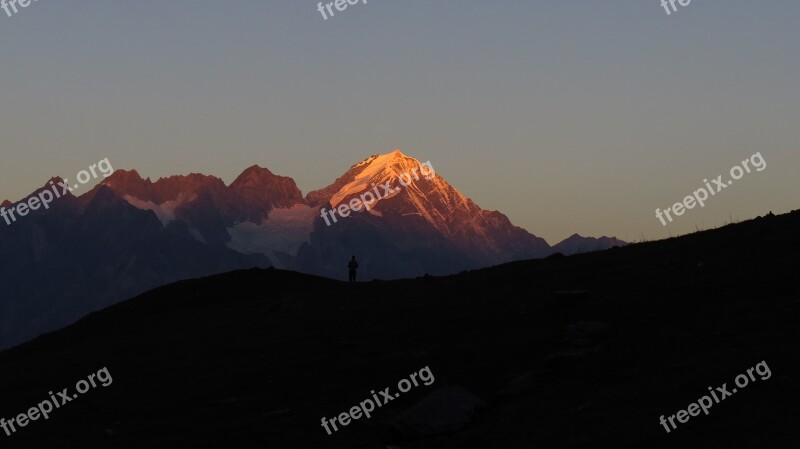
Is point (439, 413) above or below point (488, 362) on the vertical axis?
below

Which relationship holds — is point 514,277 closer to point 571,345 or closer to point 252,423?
point 571,345

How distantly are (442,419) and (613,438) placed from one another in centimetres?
603

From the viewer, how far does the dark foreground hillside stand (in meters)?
32.6

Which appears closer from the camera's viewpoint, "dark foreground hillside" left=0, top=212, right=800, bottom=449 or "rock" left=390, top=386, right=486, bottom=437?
"dark foreground hillside" left=0, top=212, right=800, bottom=449

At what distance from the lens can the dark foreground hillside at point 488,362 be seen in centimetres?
3256

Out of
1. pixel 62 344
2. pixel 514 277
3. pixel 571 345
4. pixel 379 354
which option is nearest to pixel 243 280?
pixel 62 344

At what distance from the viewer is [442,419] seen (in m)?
34.5

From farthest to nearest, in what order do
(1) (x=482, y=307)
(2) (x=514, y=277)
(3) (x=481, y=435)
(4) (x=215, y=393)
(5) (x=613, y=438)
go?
(2) (x=514, y=277) → (1) (x=482, y=307) → (4) (x=215, y=393) → (3) (x=481, y=435) → (5) (x=613, y=438)

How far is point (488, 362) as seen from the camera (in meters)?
39.5

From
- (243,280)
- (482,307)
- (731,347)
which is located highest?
(243,280)

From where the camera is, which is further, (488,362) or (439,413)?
(488,362)

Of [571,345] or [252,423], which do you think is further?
[571,345]

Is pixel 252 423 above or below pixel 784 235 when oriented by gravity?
above

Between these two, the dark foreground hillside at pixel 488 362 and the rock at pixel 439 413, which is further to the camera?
the rock at pixel 439 413
